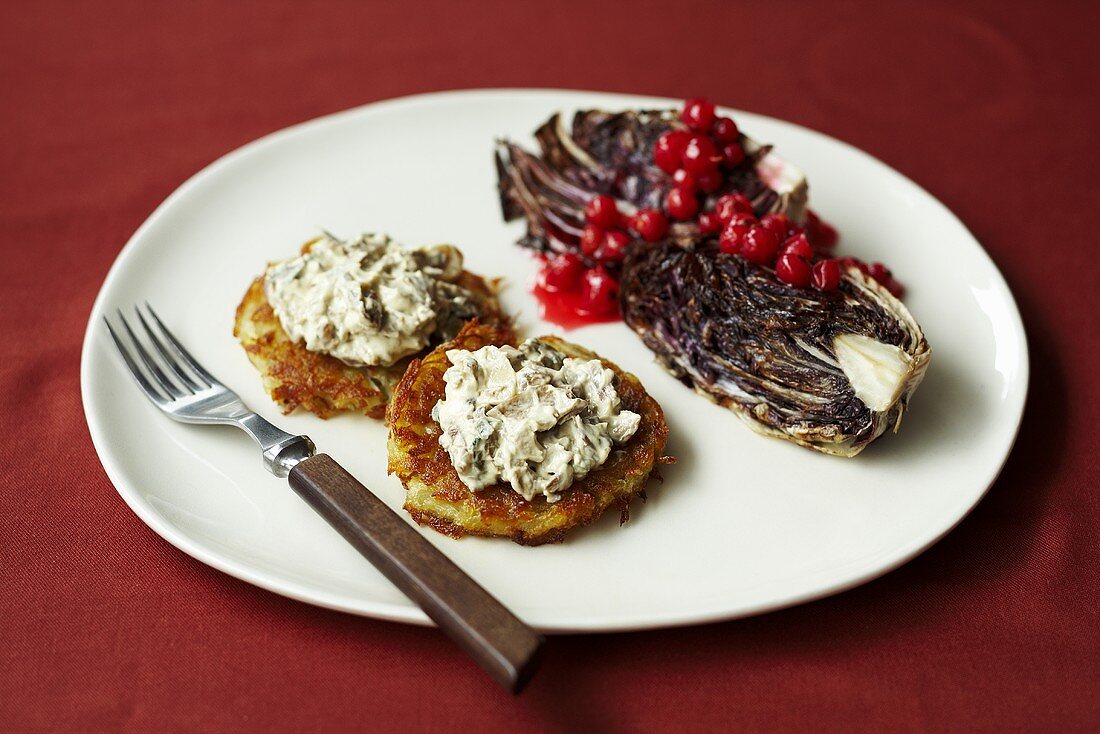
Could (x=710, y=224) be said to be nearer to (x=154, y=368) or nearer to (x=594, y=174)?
(x=594, y=174)

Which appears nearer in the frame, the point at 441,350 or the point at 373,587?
the point at 373,587

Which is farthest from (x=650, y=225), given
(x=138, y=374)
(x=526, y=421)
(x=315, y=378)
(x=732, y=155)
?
(x=138, y=374)

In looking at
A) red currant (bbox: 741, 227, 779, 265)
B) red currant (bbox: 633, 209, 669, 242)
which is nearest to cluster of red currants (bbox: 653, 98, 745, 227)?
red currant (bbox: 633, 209, 669, 242)

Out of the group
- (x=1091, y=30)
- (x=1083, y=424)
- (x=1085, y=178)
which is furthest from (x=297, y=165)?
(x=1091, y=30)

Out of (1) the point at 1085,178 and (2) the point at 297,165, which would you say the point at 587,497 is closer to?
(2) the point at 297,165

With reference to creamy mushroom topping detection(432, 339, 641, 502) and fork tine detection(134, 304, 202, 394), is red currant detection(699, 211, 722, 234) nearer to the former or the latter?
creamy mushroom topping detection(432, 339, 641, 502)

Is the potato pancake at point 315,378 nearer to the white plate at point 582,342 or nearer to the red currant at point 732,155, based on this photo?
the white plate at point 582,342
